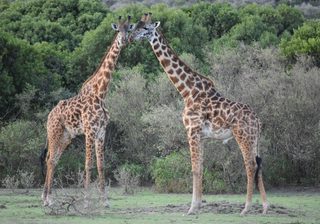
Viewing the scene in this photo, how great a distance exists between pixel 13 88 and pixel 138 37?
358 inches

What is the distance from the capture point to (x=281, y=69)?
24703 millimetres

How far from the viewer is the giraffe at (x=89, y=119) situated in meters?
16.9

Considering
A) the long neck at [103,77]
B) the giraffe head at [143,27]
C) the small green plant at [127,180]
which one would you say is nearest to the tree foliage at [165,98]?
the small green plant at [127,180]

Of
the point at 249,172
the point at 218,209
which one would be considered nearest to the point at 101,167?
the point at 218,209

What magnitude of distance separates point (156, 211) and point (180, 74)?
2.76 m

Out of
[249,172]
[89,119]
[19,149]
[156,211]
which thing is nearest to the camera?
[249,172]

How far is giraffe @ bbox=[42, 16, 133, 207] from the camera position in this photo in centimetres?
1691

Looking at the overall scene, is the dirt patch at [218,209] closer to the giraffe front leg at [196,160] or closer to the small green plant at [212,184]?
the giraffe front leg at [196,160]

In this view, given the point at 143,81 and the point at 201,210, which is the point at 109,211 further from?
the point at 143,81

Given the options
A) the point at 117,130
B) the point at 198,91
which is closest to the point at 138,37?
the point at 198,91

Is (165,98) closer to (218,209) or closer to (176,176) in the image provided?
(176,176)

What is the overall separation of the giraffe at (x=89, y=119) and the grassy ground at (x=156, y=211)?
2.81 ft

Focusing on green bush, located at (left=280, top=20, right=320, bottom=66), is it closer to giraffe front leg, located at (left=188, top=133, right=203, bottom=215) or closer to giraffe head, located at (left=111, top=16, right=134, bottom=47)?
giraffe head, located at (left=111, top=16, right=134, bottom=47)

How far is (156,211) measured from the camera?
15734 millimetres
